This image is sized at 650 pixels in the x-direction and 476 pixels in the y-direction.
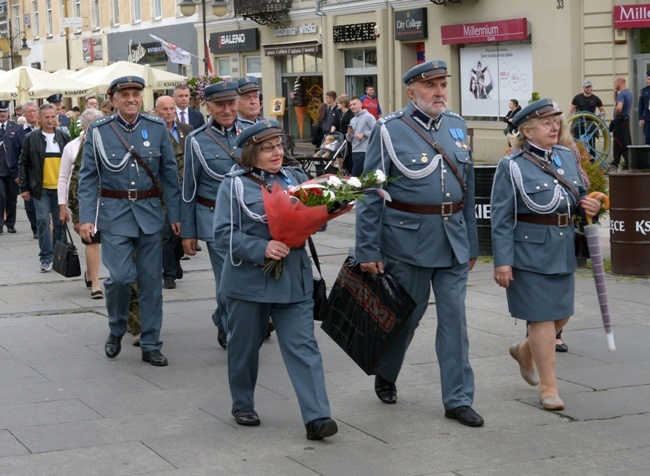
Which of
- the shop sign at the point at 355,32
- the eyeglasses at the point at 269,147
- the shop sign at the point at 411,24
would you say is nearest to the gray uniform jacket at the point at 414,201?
the eyeglasses at the point at 269,147

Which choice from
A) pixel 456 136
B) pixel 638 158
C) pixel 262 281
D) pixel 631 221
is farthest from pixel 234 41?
pixel 262 281

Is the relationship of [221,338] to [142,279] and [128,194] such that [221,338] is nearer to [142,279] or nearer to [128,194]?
[142,279]

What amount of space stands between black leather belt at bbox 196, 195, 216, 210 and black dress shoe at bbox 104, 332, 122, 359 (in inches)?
44.1

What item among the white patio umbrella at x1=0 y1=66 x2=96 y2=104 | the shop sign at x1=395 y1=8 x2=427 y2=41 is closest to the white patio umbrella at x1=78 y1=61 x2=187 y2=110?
the white patio umbrella at x1=0 y1=66 x2=96 y2=104

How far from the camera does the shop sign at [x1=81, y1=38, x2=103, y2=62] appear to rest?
5288 cm

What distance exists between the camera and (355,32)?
34.2 metres

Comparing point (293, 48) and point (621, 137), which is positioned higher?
point (293, 48)

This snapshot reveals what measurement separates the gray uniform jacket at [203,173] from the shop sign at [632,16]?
18.3 metres

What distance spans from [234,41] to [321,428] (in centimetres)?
3590

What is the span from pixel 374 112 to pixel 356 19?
639 centimetres

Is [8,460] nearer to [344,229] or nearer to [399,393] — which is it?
[399,393]

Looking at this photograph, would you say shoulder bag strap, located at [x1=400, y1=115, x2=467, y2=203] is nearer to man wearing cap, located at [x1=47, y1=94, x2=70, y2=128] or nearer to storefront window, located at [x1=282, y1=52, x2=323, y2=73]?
man wearing cap, located at [x1=47, y1=94, x2=70, y2=128]

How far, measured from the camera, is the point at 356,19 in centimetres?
3441

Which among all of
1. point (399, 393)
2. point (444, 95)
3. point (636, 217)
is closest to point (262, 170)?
point (444, 95)
